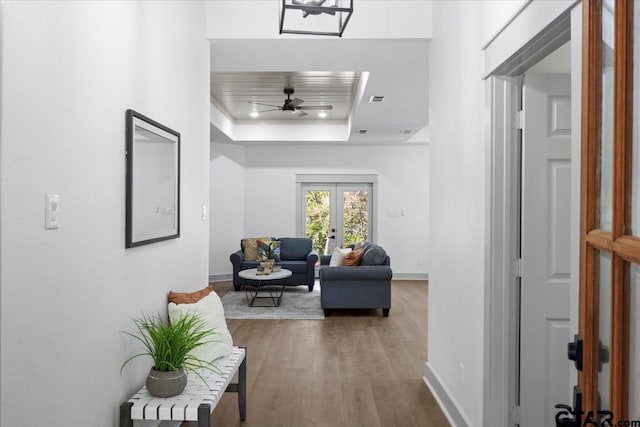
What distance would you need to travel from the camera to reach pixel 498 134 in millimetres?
2379

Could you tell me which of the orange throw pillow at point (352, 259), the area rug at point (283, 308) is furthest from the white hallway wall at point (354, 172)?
the orange throw pillow at point (352, 259)

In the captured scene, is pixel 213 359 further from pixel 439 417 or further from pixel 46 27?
pixel 46 27

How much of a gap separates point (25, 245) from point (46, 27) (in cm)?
69

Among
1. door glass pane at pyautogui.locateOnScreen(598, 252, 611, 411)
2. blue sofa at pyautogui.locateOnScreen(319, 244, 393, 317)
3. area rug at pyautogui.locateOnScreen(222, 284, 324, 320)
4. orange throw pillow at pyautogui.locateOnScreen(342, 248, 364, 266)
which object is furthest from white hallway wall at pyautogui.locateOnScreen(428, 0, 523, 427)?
area rug at pyautogui.locateOnScreen(222, 284, 324, 320)

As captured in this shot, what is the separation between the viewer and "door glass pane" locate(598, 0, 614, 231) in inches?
49.1

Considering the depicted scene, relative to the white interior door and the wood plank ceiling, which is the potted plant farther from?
the wood plank ceiling

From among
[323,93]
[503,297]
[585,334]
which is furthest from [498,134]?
[323,93]

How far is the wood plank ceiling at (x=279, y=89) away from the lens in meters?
5.56

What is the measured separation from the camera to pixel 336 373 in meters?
3.98

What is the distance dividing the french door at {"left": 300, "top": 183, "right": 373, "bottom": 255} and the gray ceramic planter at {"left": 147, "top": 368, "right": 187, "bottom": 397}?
293 inches

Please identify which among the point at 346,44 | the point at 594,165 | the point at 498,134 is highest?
the point at 346,44

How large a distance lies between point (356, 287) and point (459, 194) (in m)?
3.39

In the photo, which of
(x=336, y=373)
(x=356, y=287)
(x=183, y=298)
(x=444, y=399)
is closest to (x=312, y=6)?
(x=183, y=298)

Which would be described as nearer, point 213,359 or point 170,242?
point 213,359
